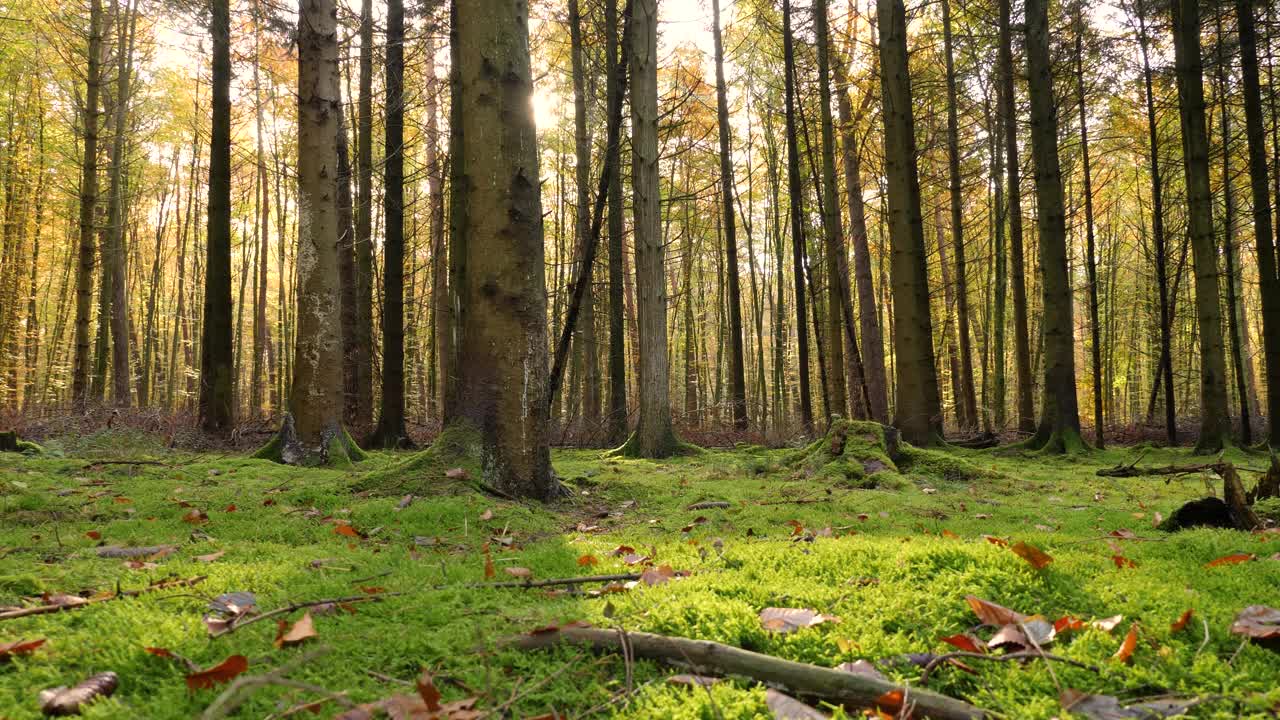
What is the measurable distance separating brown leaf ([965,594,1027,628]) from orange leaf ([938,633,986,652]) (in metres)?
0.13

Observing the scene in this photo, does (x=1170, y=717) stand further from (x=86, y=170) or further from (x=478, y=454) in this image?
(x=86, y=170)

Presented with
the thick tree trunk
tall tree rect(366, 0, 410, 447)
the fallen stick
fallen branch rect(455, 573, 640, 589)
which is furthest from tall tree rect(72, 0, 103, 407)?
the fallen stick

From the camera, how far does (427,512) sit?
395 cm

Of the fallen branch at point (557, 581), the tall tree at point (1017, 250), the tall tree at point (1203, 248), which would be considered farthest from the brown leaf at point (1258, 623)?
the tall tree at point (1017, 250)

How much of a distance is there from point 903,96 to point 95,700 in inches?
429

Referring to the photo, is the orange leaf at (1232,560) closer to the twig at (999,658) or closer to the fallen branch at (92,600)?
the twig at (999,658)

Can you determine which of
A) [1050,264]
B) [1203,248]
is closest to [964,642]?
[1050,264]

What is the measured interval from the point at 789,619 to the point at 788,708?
20.5 inches

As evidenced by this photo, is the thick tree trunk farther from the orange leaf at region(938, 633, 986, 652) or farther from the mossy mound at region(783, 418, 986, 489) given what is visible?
the orange leaf at region(938, 633, 986, 652)

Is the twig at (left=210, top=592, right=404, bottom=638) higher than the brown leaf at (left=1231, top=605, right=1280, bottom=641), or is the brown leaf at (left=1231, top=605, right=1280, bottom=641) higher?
the twig at (left=210, top=592, right=404, bottom=638)

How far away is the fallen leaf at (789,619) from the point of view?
1907mm

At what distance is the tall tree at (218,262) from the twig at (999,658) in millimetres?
10514

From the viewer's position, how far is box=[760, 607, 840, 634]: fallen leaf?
6.26 feet

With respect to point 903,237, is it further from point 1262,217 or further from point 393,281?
point 393,281
